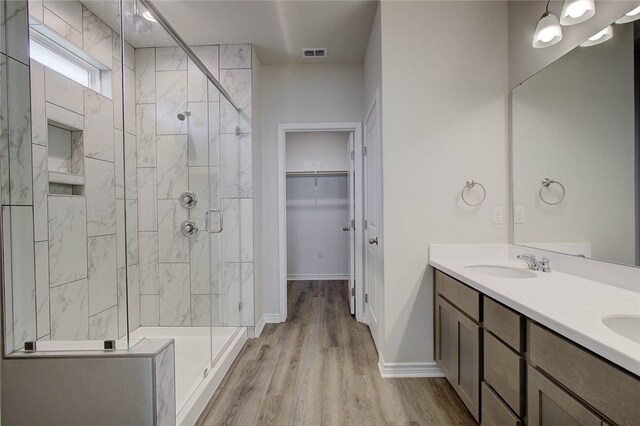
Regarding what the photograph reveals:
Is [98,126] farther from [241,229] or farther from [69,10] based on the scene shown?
[241,229]

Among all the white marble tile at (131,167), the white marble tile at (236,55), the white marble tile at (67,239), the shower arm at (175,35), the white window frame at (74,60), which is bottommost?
the white marble tile at (67,239)

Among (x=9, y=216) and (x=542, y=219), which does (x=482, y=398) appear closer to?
(x=542, y=219)

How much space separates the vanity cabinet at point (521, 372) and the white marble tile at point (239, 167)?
1.84 metres

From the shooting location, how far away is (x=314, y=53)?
296cm

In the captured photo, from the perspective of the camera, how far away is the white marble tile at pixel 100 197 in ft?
5.18

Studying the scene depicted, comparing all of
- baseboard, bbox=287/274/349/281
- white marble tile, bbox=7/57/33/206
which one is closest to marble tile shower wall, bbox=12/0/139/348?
white marble tile, bbox=7/57/33/206

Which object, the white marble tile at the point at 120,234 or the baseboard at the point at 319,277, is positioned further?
the baseboard at the point at 319,277

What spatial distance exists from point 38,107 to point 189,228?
127cm

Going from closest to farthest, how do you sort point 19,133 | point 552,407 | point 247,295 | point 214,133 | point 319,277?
point 552,407
point 19,133
point 214,133
point 247,295
point 319,277

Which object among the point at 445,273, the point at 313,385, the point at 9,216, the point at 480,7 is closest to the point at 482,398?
the point at 445,273

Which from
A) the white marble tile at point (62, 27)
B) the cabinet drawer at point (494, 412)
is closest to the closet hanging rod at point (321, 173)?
the white marble tile at point (62, 27)

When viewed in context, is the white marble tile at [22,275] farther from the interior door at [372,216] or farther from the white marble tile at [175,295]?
the interior door at [372,216]

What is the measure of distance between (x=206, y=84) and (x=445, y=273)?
88.0 inches

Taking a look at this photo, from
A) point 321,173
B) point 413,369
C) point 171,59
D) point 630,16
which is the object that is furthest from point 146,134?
point 321,173
